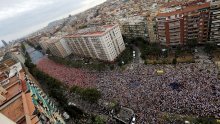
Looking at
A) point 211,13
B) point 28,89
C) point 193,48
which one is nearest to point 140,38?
point 193,48

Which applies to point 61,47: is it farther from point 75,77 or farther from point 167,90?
point 167,90

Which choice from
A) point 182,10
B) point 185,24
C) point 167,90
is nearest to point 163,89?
point 167,90

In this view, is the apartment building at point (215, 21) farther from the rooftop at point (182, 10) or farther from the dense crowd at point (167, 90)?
the dense crowd at point (167, 90)

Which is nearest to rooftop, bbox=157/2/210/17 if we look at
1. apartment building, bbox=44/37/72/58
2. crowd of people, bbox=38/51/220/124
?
crowd of people, bbox=38/51/220/124

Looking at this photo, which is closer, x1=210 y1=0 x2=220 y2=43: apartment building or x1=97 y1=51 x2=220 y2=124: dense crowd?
x1=97 y1=51 x2=220 y2=124: dense crowd

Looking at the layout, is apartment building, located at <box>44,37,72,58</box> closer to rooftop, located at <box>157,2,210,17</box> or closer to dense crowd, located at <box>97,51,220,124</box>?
dense crowd, located at <box>97,51,220,124</box>

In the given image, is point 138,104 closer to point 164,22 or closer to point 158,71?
point 158,71

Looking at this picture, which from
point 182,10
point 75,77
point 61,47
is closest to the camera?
point 182,10
